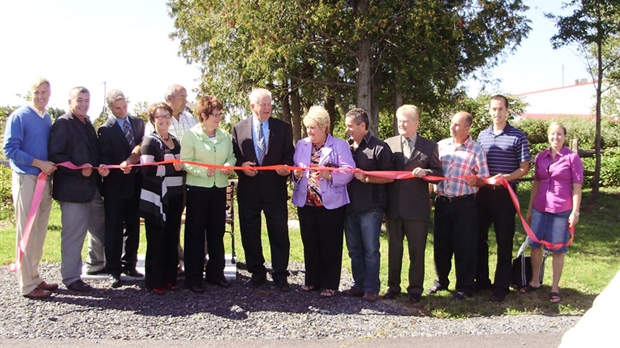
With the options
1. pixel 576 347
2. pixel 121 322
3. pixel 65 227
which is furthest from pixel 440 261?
pixel 576 347

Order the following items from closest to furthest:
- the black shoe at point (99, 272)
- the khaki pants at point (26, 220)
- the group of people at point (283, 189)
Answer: the khaki pants at point (26, 220) < the group of people at point (283, 189) < the black shoe at point (99, 272)

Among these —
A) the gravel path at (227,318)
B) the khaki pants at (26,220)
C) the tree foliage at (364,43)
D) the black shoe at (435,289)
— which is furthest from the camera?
the tree foliage at (364,43)

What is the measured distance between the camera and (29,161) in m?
6.18

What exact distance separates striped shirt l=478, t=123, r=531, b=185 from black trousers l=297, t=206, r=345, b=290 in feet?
5.86

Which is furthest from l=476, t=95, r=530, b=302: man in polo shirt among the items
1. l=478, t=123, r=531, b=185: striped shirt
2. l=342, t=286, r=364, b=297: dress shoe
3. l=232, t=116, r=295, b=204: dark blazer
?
l=232, t=116, r=295, b=204: dark blazer

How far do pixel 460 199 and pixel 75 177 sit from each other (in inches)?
168

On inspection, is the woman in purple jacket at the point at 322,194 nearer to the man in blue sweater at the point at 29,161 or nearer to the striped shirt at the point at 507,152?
the striped shirt at the point at 507,152

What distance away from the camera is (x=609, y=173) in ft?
62.8

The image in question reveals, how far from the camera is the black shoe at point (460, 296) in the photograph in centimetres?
663

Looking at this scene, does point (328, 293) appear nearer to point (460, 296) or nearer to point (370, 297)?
point (370, 297)

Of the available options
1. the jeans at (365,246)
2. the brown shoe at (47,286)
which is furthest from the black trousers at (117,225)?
the jeans at (365,246)

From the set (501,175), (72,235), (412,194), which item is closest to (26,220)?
(72,235)

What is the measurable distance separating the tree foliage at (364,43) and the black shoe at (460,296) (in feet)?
19.7

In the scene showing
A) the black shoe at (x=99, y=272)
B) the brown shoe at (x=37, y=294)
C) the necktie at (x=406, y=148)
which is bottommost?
the brown shoe at (x=37, y=294)
